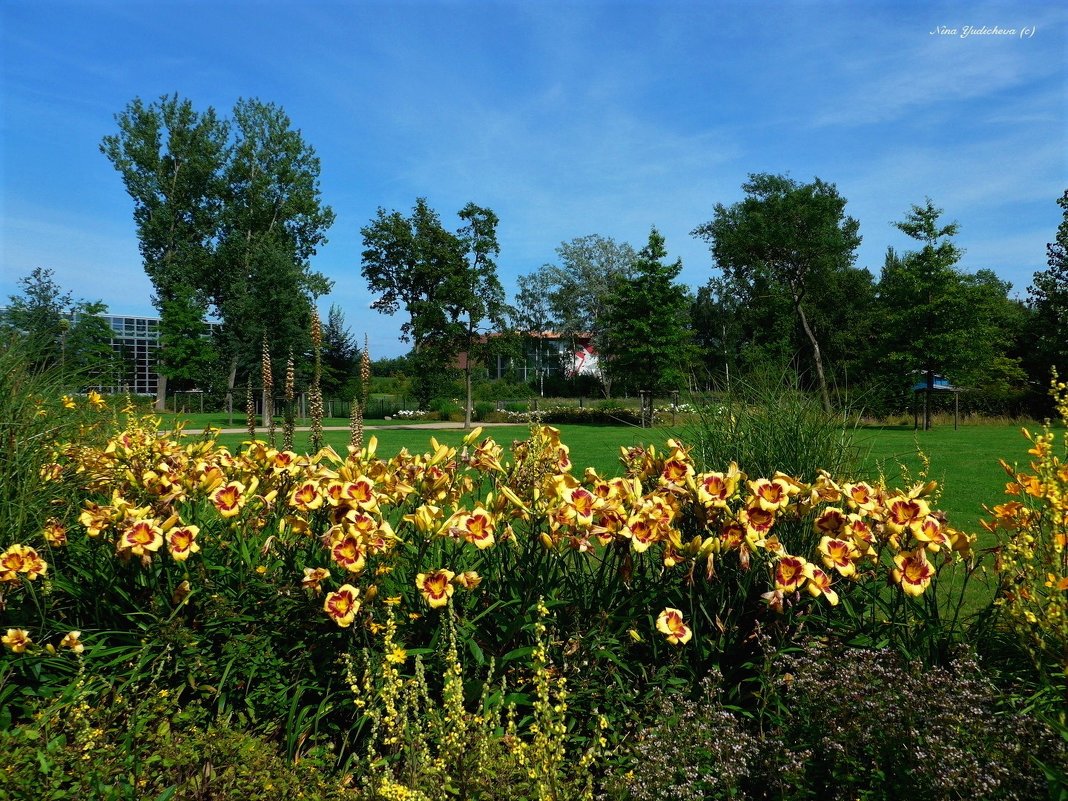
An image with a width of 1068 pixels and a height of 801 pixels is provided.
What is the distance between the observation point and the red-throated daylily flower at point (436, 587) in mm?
2326

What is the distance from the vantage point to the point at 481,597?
9.10 feet

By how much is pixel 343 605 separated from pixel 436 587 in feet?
0.97

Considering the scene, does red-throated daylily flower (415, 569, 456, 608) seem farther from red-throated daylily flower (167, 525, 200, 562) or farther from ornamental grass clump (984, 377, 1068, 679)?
ornamental grass clump (984, 377, 1068, 679)

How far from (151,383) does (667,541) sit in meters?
43.5

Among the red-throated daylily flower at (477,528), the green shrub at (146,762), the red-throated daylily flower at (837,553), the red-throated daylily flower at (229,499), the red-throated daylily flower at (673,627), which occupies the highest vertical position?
the red-throated daylily flower at (229,499)

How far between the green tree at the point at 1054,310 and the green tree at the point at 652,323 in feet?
41.5

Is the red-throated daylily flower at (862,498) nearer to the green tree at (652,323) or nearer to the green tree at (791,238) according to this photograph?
the green tree at (652,323)

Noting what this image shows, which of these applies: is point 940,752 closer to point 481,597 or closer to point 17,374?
point 481,597

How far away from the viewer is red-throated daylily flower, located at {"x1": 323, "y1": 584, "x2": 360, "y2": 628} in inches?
89.4

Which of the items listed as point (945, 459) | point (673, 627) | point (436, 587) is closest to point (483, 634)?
point (436, 587)

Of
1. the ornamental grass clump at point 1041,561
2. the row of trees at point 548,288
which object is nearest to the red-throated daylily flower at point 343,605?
the ornamental grass clump at point 1041,561

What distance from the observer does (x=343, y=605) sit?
2.29 m

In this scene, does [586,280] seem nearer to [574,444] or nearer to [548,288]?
[548,288]

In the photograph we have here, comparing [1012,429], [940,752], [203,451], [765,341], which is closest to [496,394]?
[765,341]
